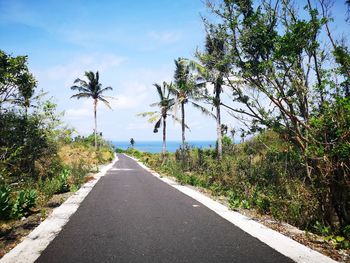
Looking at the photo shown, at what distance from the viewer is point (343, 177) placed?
563 centimetres

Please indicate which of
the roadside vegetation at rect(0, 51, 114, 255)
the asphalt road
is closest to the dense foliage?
the roadside vegetation at rect(0, 51, 114, 255)

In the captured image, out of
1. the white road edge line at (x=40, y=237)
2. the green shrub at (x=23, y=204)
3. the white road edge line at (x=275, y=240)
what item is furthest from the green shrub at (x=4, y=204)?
the white road edge line at (x=275, y=240)

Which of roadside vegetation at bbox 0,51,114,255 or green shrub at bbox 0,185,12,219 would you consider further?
roadside vegetation at bbox 0,51,114,255

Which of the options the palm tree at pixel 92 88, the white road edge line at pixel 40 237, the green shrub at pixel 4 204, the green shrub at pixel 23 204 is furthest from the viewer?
the palm tree at pixel 92 88

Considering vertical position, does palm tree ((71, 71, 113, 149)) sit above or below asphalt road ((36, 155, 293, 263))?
above

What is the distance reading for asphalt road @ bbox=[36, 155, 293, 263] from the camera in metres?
4.55

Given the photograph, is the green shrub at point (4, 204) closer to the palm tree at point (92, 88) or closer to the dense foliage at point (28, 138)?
the dense foliage at point (28, 138)

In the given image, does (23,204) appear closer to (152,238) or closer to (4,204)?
(4,204)

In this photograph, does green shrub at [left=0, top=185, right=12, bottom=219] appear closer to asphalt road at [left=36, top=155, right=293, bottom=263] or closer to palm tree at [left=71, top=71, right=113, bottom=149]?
asphalt road at [left=36, top=155, right=293, bottom=263]

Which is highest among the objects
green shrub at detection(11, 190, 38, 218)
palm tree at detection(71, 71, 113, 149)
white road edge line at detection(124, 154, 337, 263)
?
palm tree at detection(71, 71, 113, 149)

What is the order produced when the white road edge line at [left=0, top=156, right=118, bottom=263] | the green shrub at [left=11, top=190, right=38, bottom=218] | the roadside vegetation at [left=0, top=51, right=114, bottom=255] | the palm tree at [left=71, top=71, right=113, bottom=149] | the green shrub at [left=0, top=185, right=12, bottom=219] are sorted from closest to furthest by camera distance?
1. the white road edge line at [left=0, top=156, right=118, bottom=263]
2. the green shrub at [left=0, top=185, right=12, bottom=219]
3. the green shrub at [left=11, top=190, right=38, bottom=218]
4. the roadside vegetation at [left=0, top=51, right=114, bottom=255]
5. the palm tree at [left=71, top=71, right=113, bottom=149]

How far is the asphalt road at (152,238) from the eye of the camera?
4555 millimetres

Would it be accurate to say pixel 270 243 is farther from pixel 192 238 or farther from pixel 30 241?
pixel 30 241

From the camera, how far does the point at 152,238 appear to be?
5.52 metres
